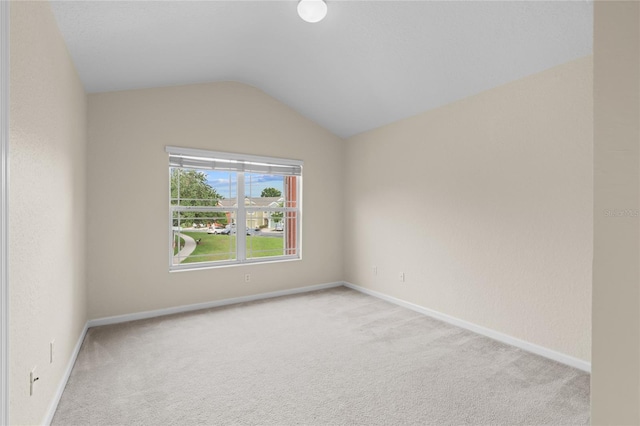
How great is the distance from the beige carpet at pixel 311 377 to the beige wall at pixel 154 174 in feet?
1.53

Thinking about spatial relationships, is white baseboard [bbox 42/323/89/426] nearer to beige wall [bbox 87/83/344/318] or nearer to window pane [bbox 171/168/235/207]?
beige wall [bbox 87/83/344/318]

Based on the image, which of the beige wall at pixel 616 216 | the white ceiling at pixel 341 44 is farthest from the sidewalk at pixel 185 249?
the beige wall at pixel 616 216

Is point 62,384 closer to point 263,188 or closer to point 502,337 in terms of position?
point 263,188

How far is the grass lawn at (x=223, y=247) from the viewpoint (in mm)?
4234

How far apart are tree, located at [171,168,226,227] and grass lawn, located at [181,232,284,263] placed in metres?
0.21

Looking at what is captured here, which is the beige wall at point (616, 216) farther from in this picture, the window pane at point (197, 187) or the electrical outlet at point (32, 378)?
the window pane at point (197, 187)

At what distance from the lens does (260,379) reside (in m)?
2.42

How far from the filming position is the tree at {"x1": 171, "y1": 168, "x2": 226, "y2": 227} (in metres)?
4.05

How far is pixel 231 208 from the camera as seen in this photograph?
444 centimetres

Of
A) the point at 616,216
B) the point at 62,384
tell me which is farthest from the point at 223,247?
the point at 616,216

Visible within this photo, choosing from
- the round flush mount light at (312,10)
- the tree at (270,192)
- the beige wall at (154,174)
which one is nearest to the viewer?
the round flush mount light at (312,10)

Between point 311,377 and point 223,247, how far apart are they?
243cm

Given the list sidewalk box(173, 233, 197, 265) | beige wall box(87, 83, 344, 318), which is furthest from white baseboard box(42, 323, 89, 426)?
sidewalk box(173, 233, 197, 265)

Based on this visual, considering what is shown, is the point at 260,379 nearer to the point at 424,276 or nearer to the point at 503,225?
the point at 424,276
